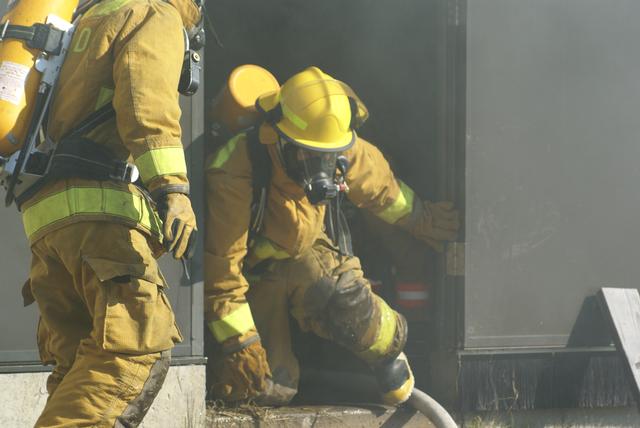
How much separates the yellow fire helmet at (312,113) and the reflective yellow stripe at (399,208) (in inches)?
23.5

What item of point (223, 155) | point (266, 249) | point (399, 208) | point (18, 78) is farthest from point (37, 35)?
point (399, 208)

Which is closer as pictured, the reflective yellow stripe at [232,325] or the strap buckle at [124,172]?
the strap buckle at [124,172]

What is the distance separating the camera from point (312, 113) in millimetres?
4727

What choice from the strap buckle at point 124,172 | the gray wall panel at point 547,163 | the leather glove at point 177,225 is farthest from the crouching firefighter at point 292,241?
the leather glove at point 177,225

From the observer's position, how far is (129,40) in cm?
318

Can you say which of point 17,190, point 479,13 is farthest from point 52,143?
point 479,13

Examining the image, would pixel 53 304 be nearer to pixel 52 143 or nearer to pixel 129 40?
pixel 52 143

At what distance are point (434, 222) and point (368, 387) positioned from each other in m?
0.91

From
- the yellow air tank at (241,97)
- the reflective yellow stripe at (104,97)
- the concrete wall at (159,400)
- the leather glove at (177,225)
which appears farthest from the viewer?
the yellow air tank at (241,97)

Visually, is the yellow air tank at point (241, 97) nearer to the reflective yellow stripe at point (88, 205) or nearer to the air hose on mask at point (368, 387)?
the air hose on mask at point (368, 387)

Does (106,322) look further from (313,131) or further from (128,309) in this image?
(313,131)

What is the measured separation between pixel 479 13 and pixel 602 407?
2158mm

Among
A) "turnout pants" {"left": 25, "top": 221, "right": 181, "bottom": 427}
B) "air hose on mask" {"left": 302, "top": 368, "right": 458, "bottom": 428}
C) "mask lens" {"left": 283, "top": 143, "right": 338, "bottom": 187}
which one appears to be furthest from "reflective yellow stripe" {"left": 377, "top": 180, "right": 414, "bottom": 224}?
"turnout pants" {"left": 25, "top": 221, "right": 181, "bottom": 427}

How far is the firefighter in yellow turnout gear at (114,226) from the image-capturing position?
3.04 m
